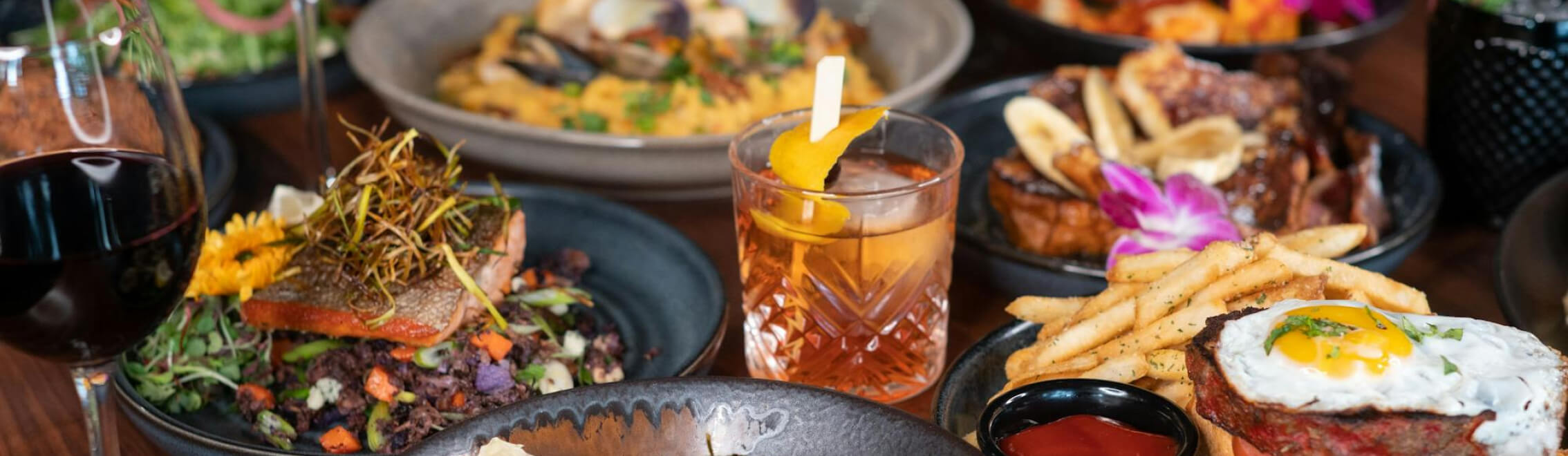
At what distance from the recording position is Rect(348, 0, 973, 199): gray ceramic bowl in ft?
7.50

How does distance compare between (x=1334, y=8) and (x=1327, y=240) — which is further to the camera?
(x=1334, y=8)

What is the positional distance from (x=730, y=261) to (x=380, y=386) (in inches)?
30.0

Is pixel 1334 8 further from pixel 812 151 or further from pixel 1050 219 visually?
pixel 812 151

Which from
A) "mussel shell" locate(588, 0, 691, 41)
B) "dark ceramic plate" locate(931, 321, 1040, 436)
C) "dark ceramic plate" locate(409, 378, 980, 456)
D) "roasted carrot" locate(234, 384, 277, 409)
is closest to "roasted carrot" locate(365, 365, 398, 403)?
"roasted carrot" locate(234, 384, 277, 409)

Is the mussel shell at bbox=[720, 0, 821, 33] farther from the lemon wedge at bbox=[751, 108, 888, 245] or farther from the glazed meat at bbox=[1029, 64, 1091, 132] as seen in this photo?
the lemon wedge at bbox=[751, 108, 888, 245]

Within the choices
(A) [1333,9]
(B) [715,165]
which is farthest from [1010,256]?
(A) [1333,9]

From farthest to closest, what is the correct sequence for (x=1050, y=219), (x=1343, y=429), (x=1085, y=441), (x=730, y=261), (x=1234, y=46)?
1. (x=1234, y=46)
2. (x=730, y=261)
3. (x=1050, y=219)
4. (x=1085, y=441)
5. (x=1343, y=429)

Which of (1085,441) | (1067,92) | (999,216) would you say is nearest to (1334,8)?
(1067,92)

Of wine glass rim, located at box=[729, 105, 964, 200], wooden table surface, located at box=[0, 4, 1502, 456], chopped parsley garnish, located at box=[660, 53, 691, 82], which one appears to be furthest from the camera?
chopped parsley garnish, located at box=[660, 53, 691, 82]

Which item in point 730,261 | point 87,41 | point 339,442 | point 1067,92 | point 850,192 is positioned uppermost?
point 87,41

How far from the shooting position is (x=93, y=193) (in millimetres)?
1253

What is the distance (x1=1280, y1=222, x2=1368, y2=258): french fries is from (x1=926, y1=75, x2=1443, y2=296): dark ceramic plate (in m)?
0.26

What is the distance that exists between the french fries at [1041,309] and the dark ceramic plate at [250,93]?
1744 millimetres

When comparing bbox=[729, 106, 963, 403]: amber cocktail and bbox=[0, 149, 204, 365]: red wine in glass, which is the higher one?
bbox=[0, 149, 204, 365]: red wine in glass
